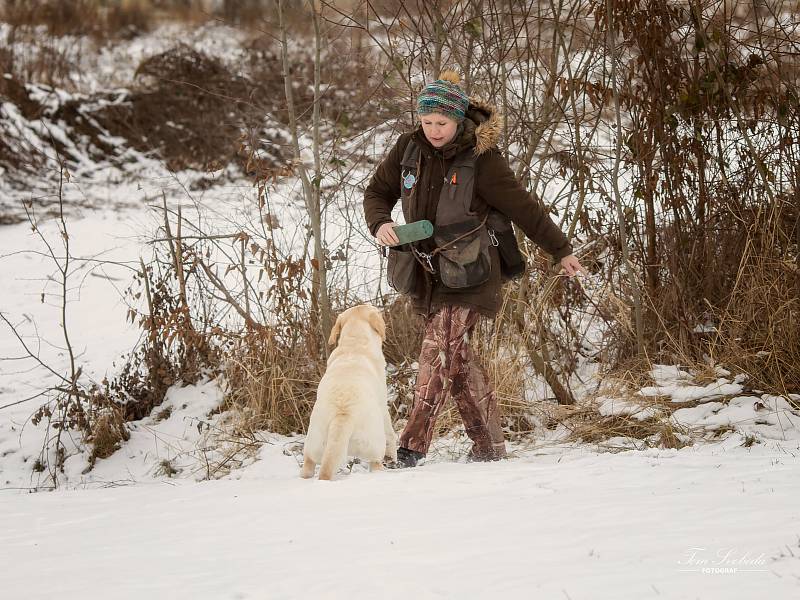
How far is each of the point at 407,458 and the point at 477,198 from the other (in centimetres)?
130

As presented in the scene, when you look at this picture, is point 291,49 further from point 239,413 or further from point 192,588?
point 192,588

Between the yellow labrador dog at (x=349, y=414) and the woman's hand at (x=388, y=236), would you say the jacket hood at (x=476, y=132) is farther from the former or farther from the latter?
the yellow labrador dog at (x=349, y=414)

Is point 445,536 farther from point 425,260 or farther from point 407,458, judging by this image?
point 425,260

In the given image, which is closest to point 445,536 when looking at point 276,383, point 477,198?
point 477,198

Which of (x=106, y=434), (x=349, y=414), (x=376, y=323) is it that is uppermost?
(x=376, y=323)

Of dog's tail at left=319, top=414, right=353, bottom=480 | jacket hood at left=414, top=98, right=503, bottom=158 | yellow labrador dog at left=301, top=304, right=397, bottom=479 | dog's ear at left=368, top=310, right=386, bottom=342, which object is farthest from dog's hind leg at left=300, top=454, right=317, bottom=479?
jacket hood at left=414, top=98, right=503, bottom=158

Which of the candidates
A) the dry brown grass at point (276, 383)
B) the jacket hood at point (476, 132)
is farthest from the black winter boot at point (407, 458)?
the dry brown grass at point (276, 383)

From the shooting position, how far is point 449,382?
13.4 ft

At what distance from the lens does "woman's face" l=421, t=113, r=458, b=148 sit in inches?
146

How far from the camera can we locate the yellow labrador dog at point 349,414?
3703 mm

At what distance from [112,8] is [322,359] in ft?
51.2

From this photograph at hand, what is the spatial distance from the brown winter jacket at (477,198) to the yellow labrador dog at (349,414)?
1.34ft

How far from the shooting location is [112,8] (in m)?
18.5

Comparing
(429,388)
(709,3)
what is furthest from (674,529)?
(709,3)
